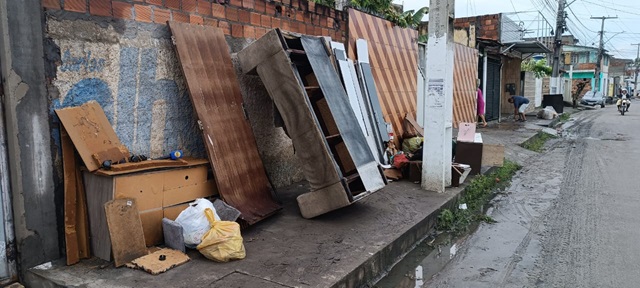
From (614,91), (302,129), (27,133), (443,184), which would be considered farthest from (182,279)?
(614,91)

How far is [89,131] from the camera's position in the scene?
354 cm

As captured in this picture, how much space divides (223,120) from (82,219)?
1.65 meters

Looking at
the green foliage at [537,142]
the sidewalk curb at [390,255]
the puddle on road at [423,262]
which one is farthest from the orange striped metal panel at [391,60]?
the green foliage at [537,142]

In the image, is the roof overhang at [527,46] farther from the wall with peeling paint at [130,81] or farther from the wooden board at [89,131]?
the wooden board at [89,131]

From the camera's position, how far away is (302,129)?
4617 millimetres

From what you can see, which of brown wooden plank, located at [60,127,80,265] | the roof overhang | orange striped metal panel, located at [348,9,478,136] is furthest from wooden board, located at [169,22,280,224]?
the roof overhang

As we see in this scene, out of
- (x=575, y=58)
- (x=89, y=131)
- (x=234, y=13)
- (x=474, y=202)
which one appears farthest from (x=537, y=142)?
(x=575, y=58)

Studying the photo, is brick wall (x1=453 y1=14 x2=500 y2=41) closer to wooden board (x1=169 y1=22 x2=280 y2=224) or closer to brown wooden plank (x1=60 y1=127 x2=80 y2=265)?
wooden board (x1=169 y1=22 x2=280 y2=224)

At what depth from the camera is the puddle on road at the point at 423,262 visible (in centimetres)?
401

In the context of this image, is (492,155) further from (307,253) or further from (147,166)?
(147,166)

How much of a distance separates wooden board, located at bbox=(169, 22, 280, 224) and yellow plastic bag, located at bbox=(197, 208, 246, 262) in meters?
0.64

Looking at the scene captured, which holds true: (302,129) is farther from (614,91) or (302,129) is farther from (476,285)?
(614,91)

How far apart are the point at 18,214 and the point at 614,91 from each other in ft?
266

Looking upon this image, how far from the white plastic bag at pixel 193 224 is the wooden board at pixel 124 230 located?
1.13ft
